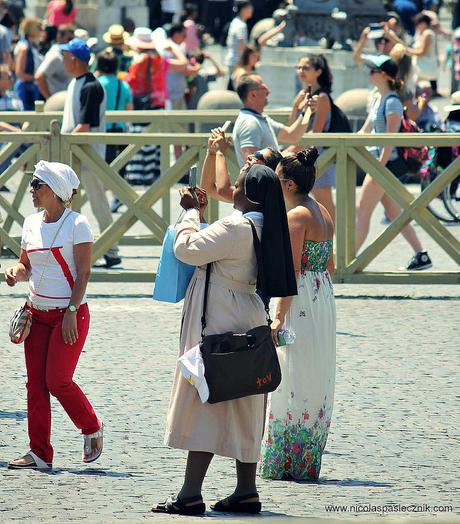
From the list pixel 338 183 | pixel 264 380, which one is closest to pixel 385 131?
pixel 338 183

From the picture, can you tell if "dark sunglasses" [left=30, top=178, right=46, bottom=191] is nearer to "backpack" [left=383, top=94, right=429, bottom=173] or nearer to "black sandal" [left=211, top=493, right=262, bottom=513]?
"black sandal" [left=211, top=493, right=262, bottom=513]

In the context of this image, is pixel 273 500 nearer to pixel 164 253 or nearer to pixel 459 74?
pixel 164 253

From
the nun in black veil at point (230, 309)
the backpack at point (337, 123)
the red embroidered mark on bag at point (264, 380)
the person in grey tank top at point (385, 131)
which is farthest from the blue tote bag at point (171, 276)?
the backpack at point (337, 123)

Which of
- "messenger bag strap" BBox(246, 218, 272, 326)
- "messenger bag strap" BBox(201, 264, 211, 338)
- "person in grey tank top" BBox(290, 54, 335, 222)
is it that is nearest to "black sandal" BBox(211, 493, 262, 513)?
"messenger bag strap" BBox(201, 264, 211, 338)

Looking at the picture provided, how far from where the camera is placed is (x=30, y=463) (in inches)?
281

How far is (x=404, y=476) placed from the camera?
23.2 ft

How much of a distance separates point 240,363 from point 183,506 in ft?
1.96

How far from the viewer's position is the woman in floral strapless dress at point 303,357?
23.5ft

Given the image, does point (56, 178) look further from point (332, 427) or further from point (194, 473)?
point (332, 427)

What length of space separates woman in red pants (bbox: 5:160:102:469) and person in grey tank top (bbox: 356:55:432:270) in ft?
17.5

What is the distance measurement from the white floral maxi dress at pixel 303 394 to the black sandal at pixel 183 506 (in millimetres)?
792

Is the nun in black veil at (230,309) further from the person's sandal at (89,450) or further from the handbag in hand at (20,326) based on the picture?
the handbag in hand at (20,326)

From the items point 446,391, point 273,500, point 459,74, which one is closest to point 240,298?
point 273,500

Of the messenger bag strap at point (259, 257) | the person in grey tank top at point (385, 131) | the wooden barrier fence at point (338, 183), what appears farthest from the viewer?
the person in grey tank top at point (385, 131)
